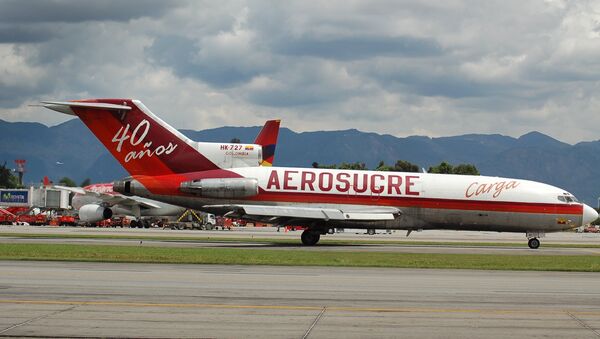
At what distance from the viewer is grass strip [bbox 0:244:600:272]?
29844 mm

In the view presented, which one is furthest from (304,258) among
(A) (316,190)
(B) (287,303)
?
(B) (287,303)

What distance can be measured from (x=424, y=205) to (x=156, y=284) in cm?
2718

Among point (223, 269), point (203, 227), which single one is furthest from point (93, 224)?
point (223, 269)

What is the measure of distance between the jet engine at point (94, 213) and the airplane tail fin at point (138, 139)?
3601cm

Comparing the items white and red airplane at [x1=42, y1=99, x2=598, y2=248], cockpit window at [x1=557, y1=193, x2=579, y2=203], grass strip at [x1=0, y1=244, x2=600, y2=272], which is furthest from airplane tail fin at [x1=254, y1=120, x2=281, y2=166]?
grass strip at [x1=0, y1=244, x2=600, y2=272]

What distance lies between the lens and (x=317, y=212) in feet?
145

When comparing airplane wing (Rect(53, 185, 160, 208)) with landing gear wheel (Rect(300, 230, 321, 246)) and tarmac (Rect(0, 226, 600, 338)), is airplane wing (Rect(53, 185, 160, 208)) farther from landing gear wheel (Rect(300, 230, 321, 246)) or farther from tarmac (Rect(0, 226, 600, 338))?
tarmac (Rect(0, 226, 600, 338))

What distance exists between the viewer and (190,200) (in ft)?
153

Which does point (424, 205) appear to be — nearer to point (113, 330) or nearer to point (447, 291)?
point (447, 291)

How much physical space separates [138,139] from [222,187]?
5.80m

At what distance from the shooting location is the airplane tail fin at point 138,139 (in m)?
46.7

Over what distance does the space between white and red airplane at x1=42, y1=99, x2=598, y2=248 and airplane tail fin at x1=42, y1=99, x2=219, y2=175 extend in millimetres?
58

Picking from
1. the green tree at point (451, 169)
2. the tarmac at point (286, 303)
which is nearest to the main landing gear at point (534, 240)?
the tarmac at point (286, 303)

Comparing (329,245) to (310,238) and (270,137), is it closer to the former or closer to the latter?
(310,238)
